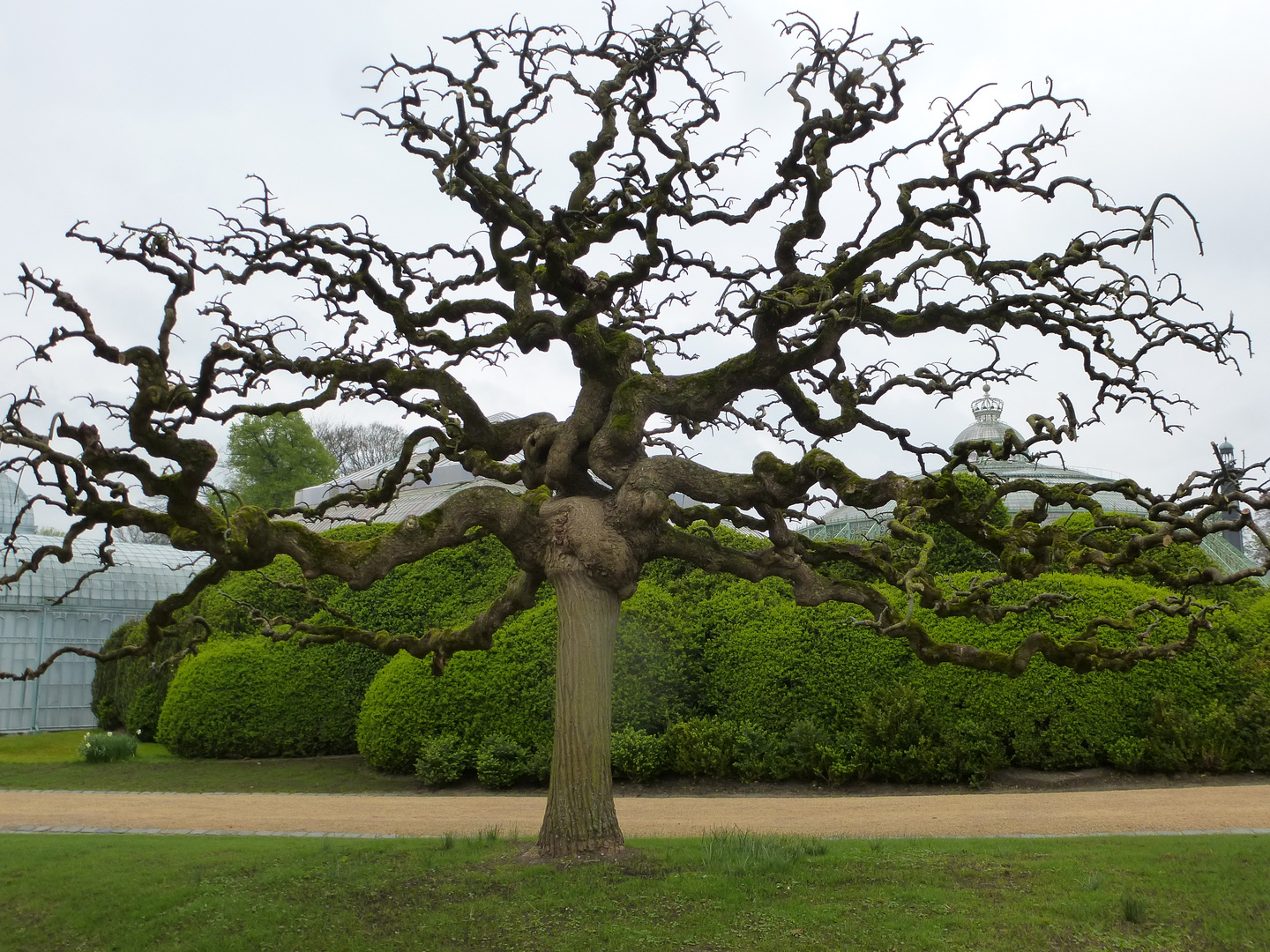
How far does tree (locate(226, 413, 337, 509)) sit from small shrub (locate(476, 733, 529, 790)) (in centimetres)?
2026

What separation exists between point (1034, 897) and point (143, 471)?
22.8ft

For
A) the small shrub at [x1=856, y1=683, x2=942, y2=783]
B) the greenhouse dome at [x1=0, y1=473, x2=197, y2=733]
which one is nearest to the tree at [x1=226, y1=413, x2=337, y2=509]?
the greenhouse dome at [x1=0, y1=473, x2=197, y2=733]

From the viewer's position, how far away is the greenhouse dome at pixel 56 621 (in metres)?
24.3

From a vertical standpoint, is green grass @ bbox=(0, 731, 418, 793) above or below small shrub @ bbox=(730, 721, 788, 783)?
below

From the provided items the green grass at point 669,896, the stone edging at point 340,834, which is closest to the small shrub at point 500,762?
the stone edging at point 340,834

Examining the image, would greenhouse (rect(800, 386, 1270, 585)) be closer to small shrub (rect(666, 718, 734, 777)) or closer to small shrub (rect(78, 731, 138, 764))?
small shrub (rect(666, 718, 734, 777))

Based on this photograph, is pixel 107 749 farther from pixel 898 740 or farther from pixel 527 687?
pixel 898 740

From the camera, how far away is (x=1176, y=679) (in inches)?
544

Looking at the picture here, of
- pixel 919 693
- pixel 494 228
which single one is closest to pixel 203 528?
pixel 494 228

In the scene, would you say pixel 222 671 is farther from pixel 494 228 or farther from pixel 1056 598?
pixel 1056 598

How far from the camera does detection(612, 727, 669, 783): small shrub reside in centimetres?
1437

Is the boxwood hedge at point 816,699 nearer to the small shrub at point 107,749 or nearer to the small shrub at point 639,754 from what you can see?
the small shrub at point 639,754

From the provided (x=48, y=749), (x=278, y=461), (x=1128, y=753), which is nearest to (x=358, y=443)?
(x=278, y=461)

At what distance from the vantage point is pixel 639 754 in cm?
1437
